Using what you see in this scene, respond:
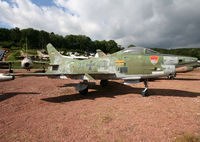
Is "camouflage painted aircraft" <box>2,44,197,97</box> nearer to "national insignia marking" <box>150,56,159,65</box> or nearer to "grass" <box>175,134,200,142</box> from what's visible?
"national insignia marking" <box>150,56,159,65</box>

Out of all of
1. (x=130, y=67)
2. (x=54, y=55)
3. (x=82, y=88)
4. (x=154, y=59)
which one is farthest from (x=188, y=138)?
(x=54, y=55)

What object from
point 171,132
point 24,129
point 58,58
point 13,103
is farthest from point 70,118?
point 58,58

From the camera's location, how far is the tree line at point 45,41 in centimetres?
6919

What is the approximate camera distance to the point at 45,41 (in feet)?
255

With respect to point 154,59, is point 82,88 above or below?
below

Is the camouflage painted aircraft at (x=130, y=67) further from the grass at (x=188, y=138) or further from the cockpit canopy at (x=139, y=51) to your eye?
the grass at (x=188, y=138)

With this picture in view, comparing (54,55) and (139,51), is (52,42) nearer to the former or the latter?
(54,55)

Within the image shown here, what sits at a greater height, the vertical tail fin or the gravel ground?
the vertical tail fin

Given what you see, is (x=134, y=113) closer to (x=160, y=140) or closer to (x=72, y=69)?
(x=160, y=140)

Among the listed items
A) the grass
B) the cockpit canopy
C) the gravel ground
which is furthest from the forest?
the grass

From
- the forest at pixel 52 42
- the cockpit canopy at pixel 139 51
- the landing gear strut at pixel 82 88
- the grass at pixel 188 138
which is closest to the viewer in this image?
the grass at pixel 188 138

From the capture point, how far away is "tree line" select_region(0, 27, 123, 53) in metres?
69.2

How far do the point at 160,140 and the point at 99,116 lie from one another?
6.04 ft

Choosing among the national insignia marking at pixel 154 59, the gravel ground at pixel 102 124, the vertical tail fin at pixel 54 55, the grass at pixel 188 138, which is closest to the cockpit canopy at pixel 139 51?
the national insignia marking at pixel 154 59
